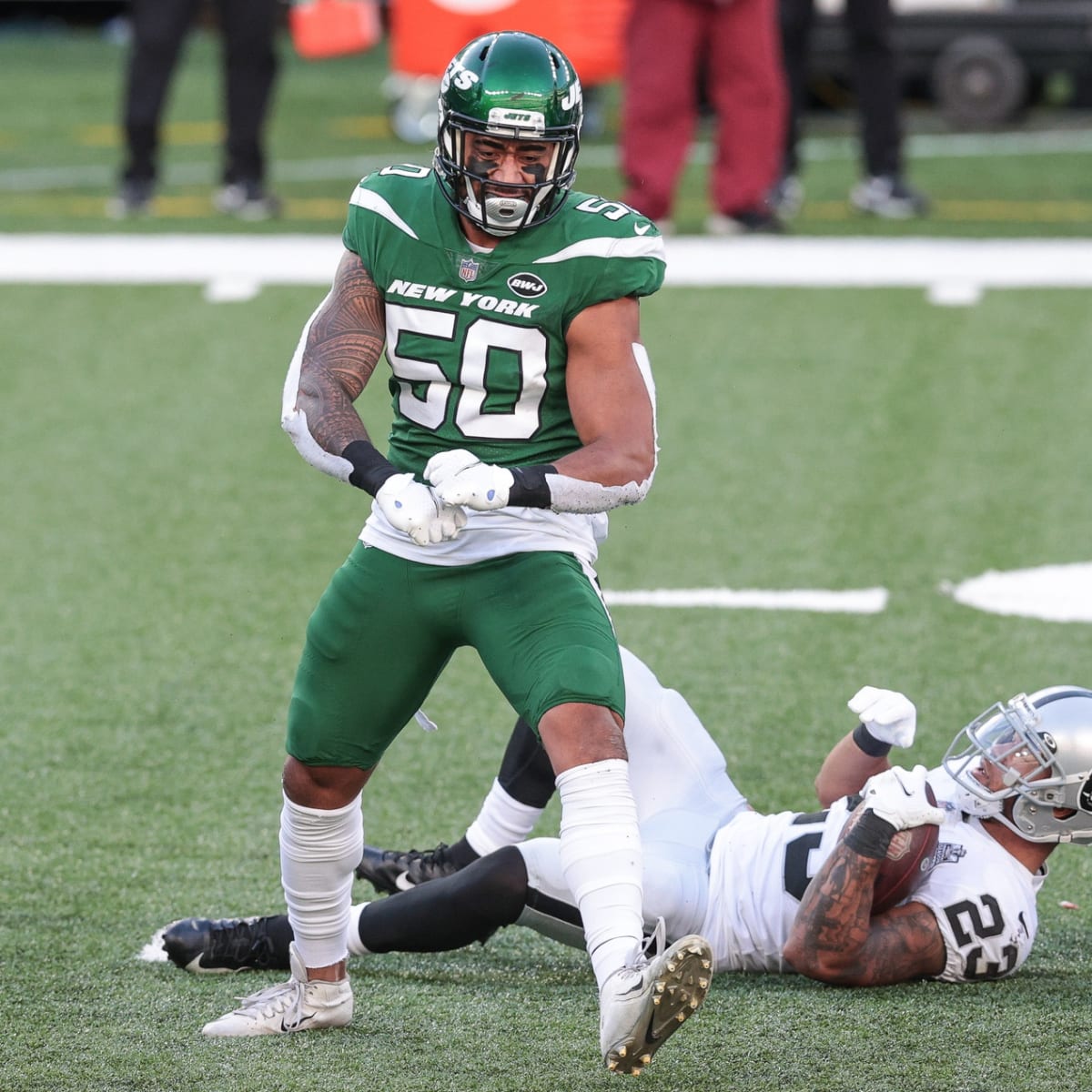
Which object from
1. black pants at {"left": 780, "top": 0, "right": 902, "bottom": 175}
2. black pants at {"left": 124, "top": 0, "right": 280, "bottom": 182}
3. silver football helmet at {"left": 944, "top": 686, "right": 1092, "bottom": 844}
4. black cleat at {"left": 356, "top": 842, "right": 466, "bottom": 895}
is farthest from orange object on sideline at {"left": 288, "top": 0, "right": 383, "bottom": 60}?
silver football helmet at {"left": 944, "top": 686, "right": 1092, "bottom": 844}

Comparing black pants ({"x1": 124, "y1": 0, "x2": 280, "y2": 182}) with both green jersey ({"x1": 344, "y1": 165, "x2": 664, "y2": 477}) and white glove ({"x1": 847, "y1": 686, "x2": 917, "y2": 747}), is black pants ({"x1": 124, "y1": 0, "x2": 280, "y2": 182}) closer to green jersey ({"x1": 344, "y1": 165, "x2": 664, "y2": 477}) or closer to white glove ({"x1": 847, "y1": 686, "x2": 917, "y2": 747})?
green jersey ({"x1": 344, "y1": 165, "x2": 664, "y2": 477})

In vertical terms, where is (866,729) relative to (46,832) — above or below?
above

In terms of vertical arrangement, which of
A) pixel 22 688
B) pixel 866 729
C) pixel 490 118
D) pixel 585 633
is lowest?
pixel 22 688

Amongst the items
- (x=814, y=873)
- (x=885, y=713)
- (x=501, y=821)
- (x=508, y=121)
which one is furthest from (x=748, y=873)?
(x=508, y=121)

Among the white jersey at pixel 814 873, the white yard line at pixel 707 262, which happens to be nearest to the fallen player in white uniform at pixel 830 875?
the white jersey at pixel 814 873

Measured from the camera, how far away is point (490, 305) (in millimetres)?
2922

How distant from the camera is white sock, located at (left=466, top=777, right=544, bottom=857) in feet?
11.4

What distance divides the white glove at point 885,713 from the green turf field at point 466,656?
0.40 m

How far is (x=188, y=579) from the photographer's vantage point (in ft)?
17.4

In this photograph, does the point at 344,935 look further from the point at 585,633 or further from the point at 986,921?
the point at 986,921

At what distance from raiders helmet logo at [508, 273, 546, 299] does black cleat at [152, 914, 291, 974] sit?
3.60 ft

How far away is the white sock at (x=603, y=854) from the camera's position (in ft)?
8.68

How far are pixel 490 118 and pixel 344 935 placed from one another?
121 cm

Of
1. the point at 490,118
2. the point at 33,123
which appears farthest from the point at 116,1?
the point at 490,118
